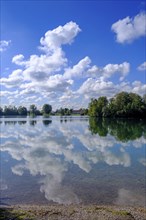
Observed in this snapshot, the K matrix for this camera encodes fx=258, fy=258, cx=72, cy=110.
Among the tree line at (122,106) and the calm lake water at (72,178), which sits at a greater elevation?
the tree line at (122,106)

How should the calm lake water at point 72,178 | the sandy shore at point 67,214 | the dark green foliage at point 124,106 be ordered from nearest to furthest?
1. the sandy shore at point 67,214
2. the calm lake water at point 72,178
3. the dark green foliage at point 124,106

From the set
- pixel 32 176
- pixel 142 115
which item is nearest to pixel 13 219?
pixel 32 176

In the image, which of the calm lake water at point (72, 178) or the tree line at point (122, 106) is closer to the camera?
the calm lake water at point (72, 178)

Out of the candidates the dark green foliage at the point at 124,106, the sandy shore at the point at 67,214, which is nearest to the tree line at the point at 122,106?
the dark green foliage at the point at 124,106

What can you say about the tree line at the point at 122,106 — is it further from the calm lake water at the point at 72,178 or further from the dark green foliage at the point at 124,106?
the calm lake water at the point at 72,178

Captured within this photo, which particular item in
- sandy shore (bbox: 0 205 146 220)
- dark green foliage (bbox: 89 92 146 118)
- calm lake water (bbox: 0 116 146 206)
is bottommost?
calm lake water (bbox: 0 116 146 206)

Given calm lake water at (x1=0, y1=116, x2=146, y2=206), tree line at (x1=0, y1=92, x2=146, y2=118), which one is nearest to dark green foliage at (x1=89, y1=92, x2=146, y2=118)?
tree line at (x1=0, y1=92, x2=146, y2=118)

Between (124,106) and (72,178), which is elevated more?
(124,106)

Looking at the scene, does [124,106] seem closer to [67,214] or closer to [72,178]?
[72,178]

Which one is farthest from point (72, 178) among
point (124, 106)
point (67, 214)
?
point (124, 106)

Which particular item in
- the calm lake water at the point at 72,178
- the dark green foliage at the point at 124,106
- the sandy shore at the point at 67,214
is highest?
the dark green foliage at the point at 124,106

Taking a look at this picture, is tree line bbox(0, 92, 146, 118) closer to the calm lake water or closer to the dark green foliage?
the dark green foliage

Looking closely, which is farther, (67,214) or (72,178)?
(72,178)

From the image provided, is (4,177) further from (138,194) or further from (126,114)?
(126,114)
